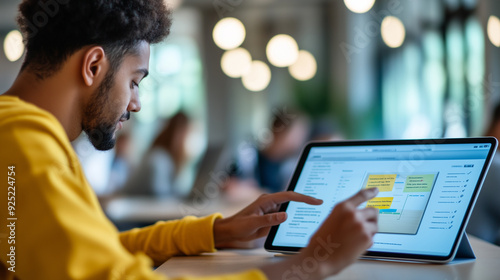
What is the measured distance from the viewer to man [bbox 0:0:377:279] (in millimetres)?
731

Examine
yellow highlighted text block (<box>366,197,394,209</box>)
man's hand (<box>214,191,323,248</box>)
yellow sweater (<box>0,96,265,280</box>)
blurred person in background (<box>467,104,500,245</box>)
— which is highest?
yellow sweater (<box>0,96,265,280</box>)

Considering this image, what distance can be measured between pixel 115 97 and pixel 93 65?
0.08 m

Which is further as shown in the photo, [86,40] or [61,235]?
[86,40]

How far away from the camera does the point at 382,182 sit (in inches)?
46.5

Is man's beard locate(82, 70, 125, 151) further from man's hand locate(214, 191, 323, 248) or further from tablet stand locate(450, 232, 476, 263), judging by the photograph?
tablet stand locate(450, 232, 476, 263)

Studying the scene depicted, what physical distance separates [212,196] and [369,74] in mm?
4670

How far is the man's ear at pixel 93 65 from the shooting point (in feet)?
3.43

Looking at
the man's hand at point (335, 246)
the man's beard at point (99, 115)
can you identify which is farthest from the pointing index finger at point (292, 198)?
the man's beard at point (99, 115)

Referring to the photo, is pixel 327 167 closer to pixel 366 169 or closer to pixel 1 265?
pixel 366 169

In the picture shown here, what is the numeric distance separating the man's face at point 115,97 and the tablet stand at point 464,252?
73cm

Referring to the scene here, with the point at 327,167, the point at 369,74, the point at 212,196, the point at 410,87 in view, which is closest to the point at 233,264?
the point at 327,167

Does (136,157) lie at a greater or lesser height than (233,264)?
lesser

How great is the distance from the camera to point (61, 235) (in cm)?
72

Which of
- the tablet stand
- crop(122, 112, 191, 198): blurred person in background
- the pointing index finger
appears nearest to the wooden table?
the tablet stand
